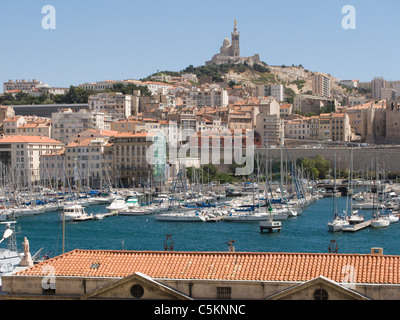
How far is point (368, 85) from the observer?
4550 inches

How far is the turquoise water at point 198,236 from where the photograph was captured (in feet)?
83.0

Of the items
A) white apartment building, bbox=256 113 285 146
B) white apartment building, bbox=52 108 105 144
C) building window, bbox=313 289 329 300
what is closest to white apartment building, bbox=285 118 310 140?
white apartment building, bbox=256 113 285 146

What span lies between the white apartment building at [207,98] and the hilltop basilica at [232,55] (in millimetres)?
27546

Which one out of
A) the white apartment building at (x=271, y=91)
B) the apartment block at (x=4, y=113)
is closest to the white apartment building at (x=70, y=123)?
the apartment block at (x=4, y=113)

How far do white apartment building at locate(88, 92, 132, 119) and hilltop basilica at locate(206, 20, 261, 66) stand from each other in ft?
128

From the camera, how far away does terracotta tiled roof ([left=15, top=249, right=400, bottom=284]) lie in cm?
862

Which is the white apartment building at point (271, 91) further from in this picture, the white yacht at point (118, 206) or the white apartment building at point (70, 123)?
the white yacht at point (118, 206)

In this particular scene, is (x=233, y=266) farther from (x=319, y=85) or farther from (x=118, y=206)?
(x=319, y=85)

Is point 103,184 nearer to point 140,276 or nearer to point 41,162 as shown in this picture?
point 41,162

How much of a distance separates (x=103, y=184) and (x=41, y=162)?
5472 millimetres

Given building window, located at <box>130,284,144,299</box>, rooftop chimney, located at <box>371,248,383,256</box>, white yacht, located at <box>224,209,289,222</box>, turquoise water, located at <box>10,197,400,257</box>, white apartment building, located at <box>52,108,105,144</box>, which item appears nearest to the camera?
building window, located at <box>130,284,144,299</box>

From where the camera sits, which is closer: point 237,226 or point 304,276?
point 304,276

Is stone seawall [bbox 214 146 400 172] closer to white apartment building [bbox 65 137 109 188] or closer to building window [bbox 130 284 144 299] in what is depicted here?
white apartment building [bbox 65 137 109 188]
